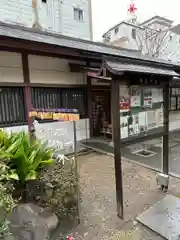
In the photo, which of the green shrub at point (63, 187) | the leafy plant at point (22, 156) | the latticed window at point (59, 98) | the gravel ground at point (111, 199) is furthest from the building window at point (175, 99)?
the leafy plant at point (22, 156)

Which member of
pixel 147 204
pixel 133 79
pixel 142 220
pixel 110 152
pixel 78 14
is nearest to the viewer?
pixel 142 220

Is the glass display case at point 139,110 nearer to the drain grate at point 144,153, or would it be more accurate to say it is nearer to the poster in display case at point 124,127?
the poster in display case at point 124,127

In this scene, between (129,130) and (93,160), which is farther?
(93,160)

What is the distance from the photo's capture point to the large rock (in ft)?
7.61

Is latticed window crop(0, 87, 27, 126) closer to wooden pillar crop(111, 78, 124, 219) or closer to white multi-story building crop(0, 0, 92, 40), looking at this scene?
wooden pillar crop(111, 78, 124, 219)

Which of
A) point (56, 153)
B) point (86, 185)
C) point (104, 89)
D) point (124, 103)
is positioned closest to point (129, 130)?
point (124, 103)

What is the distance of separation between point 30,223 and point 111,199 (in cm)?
195

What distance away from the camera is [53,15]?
37.0 feet

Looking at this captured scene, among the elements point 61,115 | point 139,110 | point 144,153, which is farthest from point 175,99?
point 61,115

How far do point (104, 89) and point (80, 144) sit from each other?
119 inches

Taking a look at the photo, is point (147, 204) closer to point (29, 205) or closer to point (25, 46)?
point (29, 205)

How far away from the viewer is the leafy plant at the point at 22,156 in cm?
262

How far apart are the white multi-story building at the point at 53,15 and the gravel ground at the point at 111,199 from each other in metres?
8.58

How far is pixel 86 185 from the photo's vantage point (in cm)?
457
